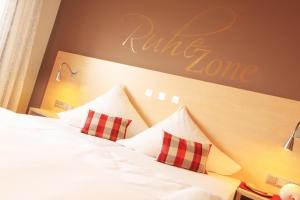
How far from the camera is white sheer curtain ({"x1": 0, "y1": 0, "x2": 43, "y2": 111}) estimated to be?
388 cm

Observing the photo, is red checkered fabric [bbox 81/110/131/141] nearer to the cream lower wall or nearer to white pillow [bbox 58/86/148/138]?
white pillow [bbox 58/86/148/138]

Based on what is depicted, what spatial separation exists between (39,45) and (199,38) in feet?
7.66

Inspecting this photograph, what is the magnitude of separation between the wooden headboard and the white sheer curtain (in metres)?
1.14

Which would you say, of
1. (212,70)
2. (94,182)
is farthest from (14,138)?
(212,70)

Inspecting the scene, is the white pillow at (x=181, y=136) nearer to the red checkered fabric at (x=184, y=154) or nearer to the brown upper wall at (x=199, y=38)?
the red checkered fabric at (x=184, y=154)

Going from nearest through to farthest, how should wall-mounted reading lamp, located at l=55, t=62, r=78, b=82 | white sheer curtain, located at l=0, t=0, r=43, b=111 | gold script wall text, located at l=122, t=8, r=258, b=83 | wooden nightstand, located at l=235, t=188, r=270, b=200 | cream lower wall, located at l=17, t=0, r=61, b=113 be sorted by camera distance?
1. wooden nightstand, located at l=235, t=188, r=270, b=200
2. gold script wall text, located at l=122, t=8, r=258, b=83
3. white sheer curtain, located at l=0, t=0, r=43, b=111
4. wall-mounted reading lamp, located at l=55, t=62, r=78, b=82
5. cream lower wall, located at l=17, t=0, r=61, b=113

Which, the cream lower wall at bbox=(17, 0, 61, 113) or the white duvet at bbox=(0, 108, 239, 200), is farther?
the cream lower wall at bbox=(17, 0, 61, 113)

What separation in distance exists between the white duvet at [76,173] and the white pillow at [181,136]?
136 millimetres

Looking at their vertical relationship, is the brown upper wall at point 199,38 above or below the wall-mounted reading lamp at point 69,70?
above

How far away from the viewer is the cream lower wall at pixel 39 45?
4.26 meters

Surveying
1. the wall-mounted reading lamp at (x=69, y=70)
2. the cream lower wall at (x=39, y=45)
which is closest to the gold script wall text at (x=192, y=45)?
the wall-mounted reading lamp at (x=69, y=70)

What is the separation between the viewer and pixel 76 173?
161cm

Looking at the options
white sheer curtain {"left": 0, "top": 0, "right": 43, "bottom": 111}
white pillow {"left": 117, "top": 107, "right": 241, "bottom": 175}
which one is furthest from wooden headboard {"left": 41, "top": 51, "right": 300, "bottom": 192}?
white sheer curtain {"left": 0, "top": 0, "right": 43, "bottom": 111}

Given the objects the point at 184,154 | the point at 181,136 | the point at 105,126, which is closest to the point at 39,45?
the point at 105,126
